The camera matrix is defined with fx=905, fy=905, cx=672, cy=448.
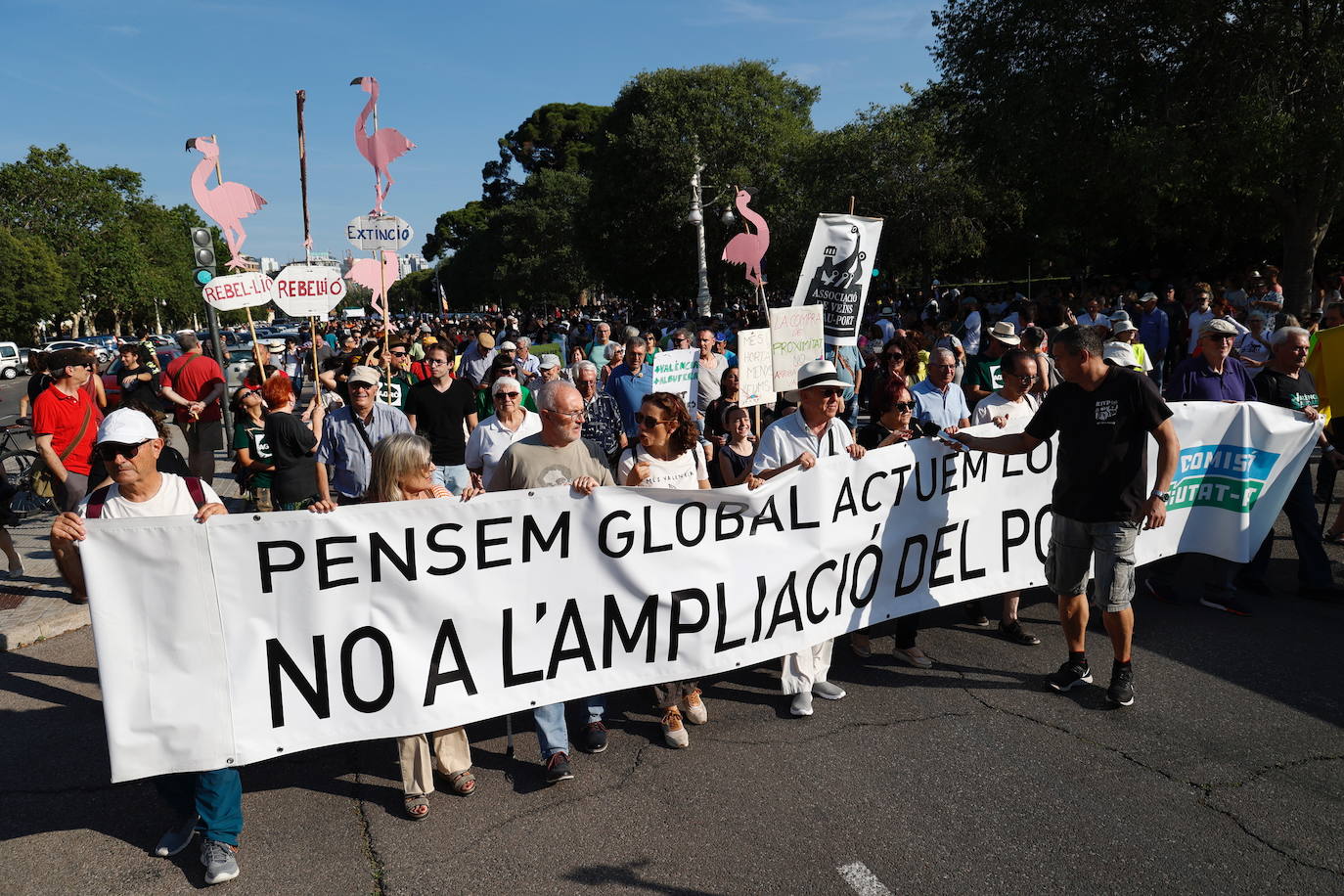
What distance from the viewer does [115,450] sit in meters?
3.40

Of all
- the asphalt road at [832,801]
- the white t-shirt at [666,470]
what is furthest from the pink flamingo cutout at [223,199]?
the white t-shirt at [666,470]

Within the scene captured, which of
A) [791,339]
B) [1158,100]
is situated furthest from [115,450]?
[1158,100]

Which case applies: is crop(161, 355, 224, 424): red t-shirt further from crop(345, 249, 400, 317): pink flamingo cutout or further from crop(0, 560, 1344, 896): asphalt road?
crop(0, 560, 1344, 896): asphalt road

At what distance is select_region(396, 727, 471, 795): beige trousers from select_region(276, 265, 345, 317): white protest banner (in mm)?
7245

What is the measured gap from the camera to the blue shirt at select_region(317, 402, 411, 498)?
18.5 ft

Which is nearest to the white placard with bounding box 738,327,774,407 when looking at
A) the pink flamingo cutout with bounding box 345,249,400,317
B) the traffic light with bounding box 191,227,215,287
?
the pink flamingo cutout with bounding box 345,249,400,317

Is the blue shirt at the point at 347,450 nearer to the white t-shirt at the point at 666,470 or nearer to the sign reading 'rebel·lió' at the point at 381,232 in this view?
the white t-shirt at the point at 666,470

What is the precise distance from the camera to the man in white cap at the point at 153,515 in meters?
3.36

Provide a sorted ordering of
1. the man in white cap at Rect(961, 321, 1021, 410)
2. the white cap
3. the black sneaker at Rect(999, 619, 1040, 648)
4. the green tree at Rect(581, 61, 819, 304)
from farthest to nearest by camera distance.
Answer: the green tree at Rect(581, 61, 819, 304), the man in white cap at Rect(961, 321, 1021, 410), the black sneaker at Rect(999, 619, 1040, 648), the white cap

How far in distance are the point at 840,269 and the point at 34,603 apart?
6668mm

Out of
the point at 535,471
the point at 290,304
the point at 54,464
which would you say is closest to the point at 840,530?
the point at 535,471

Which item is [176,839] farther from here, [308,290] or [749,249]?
[308,290]

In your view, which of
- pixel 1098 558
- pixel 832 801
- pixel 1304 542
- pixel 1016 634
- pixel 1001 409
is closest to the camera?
pixel 832 801

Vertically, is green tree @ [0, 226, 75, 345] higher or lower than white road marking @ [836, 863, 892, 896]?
higher
